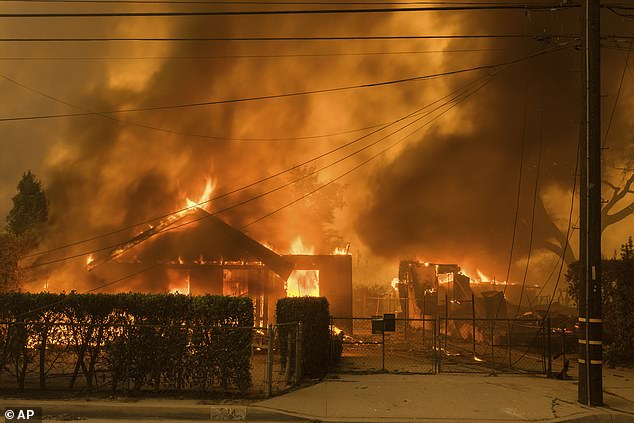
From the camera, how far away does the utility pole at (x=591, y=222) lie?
8.53 meters

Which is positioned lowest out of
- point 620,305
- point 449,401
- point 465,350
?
point 465,350

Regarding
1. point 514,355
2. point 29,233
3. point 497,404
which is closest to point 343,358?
point 514,355

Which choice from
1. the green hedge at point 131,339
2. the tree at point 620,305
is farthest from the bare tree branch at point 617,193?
the green hedge at point 131,339

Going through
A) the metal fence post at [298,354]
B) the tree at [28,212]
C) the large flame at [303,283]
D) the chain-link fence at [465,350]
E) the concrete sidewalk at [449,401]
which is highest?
the tree at [28,212]

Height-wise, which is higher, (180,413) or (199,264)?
(199,264)

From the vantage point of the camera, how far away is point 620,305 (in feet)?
44.2

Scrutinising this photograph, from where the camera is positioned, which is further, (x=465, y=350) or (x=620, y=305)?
(x=465, y=350)

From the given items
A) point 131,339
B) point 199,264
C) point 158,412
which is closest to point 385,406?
point 158,412

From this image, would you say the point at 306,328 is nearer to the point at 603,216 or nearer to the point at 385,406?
the point at 385,406

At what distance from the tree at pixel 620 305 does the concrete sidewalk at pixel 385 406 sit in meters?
3.94

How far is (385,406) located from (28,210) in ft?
98.9

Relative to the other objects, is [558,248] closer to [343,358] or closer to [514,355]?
[514,355]

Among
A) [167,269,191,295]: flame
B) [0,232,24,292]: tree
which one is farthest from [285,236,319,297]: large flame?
[0,232,24,292]: tree

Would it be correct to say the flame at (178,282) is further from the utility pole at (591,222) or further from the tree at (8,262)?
the utility pole at (591,222)
